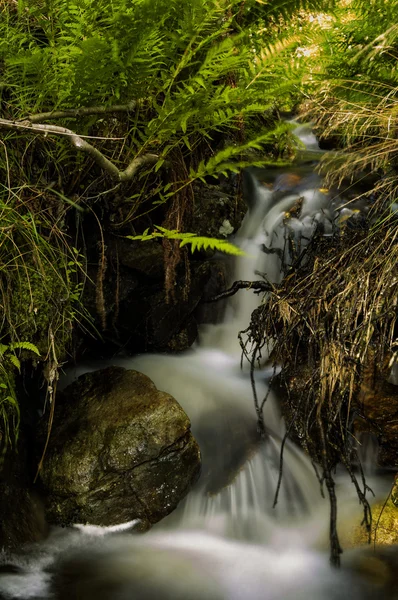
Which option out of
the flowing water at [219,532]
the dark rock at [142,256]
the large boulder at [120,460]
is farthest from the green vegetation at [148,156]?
the large boulder at [120,460]

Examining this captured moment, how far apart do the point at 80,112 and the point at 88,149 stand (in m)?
Result: 0.29

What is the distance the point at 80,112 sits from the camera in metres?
2.32

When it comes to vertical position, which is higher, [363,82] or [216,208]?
[363,82]

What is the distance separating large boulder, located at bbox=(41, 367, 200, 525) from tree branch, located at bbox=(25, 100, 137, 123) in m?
1.60

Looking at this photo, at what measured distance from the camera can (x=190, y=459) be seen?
3.03 m

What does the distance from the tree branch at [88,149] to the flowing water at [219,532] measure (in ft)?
2.68

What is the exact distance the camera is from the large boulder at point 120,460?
9.28ft

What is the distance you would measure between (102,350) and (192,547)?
1542 mm

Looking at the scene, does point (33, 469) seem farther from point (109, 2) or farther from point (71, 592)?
point (109, 2)

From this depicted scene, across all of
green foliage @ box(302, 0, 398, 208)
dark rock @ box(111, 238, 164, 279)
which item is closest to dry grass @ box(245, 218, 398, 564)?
green foliage @ box(302, 0, 398, 208)

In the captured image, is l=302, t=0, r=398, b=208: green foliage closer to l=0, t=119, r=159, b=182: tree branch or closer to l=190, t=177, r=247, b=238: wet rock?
l=190, t=177, r=247, b=238: wet rock

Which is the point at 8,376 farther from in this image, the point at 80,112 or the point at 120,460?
the point at 80,112

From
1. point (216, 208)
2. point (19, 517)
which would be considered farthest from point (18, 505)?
point (216, 208)

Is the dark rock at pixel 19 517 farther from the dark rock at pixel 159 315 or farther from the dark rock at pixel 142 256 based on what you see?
the dark rock at pixel 142 256
